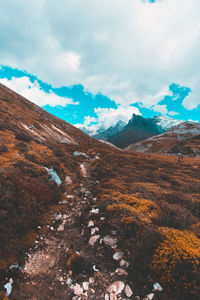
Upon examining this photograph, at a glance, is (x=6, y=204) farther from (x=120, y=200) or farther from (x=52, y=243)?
(x=120, y=200)

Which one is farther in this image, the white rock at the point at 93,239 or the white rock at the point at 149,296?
the white rock at the point at 93,239

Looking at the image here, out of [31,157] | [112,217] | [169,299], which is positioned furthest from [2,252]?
[31,157]

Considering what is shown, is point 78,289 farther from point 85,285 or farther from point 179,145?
point 179,145

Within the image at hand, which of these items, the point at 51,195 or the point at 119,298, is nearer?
the point at 119,298

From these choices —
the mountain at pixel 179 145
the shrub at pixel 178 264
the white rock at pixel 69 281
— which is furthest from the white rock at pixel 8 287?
the mountain at pixel 179 145

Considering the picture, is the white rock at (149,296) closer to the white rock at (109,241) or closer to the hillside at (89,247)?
the hillside at (89,247)

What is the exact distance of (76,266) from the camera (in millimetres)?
5902

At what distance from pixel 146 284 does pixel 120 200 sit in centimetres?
636

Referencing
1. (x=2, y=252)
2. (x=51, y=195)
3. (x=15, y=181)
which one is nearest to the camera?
(x=2, y=252)

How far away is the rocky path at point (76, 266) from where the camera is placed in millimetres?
4938

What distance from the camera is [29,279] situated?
5.24 metres

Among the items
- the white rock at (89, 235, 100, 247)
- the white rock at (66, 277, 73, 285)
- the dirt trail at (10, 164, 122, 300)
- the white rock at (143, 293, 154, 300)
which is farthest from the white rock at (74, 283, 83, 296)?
the white rock at (143, 293, 154, 300)

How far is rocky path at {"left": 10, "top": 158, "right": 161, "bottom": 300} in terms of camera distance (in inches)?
194

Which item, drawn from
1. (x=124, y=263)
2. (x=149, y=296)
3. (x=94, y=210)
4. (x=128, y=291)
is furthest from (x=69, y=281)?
(x=94, y=210)
